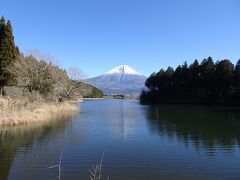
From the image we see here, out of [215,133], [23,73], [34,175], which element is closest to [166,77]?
[23,73]

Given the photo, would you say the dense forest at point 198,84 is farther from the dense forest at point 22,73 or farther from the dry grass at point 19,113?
the dry grass at point 19,113

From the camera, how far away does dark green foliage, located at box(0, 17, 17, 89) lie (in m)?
44.8

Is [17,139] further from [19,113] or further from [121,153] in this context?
[19,113]

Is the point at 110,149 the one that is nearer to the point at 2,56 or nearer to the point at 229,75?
the point at 2,56

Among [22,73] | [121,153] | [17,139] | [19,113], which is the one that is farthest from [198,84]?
[121,153]

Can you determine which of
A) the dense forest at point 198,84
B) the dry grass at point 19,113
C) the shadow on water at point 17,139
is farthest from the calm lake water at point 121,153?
the dense forest at point 198,84

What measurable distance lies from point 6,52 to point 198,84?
59.0 metres

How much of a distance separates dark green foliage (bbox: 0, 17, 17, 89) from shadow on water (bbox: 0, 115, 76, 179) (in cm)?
1694

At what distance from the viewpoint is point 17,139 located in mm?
21812

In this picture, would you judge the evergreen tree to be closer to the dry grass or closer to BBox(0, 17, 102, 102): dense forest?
BBox(0, 17, 102, 102): dense forest

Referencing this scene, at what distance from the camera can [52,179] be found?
12.7m

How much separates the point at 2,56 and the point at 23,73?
3530 millimetres

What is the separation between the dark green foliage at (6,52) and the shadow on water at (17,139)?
16939 millimetres

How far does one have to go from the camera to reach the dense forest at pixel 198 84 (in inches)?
3216
